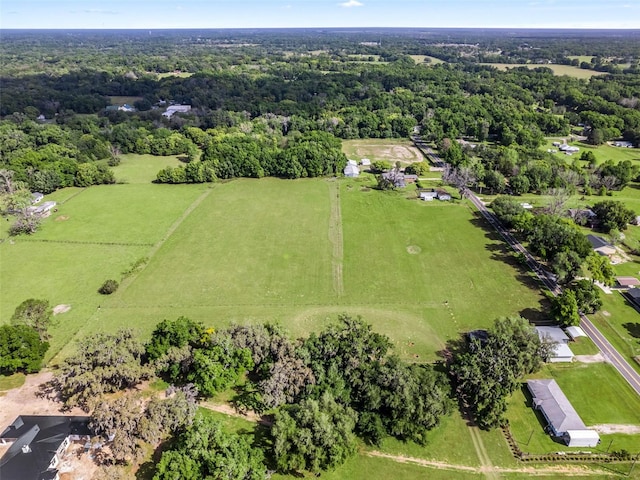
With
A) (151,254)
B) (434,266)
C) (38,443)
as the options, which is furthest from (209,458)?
(434,266)

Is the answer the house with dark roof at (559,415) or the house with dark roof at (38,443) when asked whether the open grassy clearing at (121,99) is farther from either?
the house with dark roof at (559,415)

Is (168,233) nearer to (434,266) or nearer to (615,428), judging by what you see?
(434,266)

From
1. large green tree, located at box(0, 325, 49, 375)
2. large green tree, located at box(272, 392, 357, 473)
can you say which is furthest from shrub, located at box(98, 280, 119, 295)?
large green tree, located at box(272, 392, 357, 473)

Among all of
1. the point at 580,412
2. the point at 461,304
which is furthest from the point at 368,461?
the point at 461,304

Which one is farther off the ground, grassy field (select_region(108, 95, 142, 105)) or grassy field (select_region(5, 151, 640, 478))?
grassy field (select_region(108, 95, 142, 105))

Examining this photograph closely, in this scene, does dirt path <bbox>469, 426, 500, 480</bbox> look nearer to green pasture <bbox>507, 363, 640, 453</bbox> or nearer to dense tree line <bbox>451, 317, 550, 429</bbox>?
dense tree line <bbox>451, 317, 550, 429</bbox>

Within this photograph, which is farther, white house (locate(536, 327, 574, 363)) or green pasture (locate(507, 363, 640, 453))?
white house (locate(536, 327, 574, 363))

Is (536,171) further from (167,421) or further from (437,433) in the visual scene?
(167,421)
